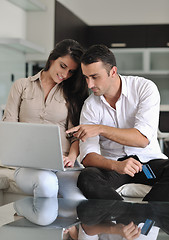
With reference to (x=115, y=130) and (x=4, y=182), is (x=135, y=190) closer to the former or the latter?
(x=115, y=130)

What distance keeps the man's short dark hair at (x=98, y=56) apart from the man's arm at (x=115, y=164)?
0.50m

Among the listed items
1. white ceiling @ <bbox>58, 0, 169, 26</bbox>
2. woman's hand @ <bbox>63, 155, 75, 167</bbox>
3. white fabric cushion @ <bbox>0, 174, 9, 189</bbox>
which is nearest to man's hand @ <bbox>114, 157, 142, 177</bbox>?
woman's hand @ <bbox>63, 155, 75, 167</bbox>

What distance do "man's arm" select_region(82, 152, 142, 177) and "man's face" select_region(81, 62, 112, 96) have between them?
355mm

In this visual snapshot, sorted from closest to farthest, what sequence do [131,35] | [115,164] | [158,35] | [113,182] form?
[115,164] → [113,182] → [158,35] → [131,35]

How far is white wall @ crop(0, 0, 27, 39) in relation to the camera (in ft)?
17.6

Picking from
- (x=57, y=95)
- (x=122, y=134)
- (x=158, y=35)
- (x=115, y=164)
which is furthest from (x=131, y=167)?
(x=158, y=35)

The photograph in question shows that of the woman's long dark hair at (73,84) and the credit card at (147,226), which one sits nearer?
the credit card at (147,226)

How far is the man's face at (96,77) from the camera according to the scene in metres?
2.35

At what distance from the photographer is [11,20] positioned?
5637 millimetres

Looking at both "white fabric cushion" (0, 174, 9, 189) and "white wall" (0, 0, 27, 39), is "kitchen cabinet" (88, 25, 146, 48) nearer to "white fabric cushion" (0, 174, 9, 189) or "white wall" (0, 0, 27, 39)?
"white wall" (0, 0, 27, 39)

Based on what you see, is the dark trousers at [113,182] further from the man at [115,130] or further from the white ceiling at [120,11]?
the white ceiling at [120,11]

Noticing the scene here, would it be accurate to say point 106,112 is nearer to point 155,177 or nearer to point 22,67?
point 155,177

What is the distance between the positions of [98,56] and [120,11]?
5.55 meters

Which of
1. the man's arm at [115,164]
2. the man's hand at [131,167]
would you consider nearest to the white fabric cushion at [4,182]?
the man's arm at [115,164]
